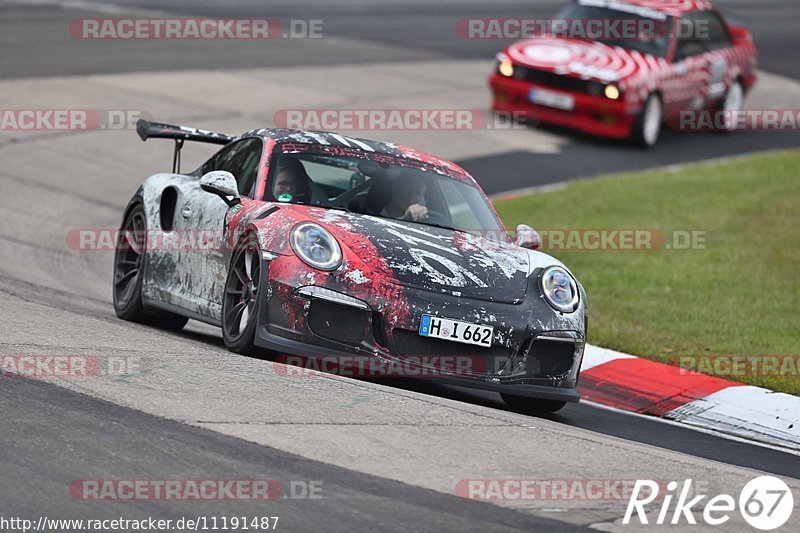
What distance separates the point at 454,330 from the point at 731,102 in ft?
48.6

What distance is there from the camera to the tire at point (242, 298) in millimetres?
7535

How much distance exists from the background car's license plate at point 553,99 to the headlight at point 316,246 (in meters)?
11.8

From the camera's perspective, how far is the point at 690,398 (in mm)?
9133

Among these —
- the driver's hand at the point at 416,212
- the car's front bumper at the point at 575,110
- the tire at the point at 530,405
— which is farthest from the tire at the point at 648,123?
the tire at the point at 530,405

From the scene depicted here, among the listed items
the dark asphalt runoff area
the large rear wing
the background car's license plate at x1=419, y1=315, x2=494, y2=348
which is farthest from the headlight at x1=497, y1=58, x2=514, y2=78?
the dark asphalt runoff area

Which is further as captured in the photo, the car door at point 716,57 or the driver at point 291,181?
the car door at point 716,57

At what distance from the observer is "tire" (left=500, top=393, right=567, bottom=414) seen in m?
7.96

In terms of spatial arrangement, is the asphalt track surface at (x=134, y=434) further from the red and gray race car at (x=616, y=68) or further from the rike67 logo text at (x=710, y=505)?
the red and gray race car at (x=616, y=68)

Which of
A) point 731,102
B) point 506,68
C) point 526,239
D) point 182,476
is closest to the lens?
point 182,476

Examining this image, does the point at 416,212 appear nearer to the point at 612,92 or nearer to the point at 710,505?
the point at 710,505

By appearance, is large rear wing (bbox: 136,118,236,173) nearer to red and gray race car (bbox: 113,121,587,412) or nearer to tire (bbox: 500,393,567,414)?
red and gray race car (bbox: 113,121,587,412)

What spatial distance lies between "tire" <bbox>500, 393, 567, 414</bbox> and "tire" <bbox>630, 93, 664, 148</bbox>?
1151 centimetres

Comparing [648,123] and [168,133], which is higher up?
[168,133]

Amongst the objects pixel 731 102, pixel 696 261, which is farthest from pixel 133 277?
pixel 731 102
